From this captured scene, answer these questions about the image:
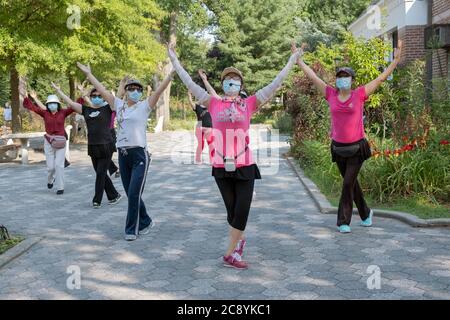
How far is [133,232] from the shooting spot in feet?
21.4

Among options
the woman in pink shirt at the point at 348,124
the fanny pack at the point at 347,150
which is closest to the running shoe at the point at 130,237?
the woman in pink shirt at the point at 348,124

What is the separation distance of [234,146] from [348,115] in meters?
1.80

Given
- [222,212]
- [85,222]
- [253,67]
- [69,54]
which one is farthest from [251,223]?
[253,67]

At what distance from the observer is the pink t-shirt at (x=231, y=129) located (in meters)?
5.12

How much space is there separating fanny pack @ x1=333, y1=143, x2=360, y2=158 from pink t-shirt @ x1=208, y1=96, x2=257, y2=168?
1.63 metres

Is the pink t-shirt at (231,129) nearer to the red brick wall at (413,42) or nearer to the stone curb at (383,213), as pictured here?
the stone curb at (383,213)

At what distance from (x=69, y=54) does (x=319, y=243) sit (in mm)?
10596

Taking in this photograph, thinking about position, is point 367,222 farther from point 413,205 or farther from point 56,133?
point 56,133

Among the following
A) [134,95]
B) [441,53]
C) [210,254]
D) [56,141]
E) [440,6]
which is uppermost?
[440,6]

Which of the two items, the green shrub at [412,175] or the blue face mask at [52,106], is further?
the blue face mask at [52,106]

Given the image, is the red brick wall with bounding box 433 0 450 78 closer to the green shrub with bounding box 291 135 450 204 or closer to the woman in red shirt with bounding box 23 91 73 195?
the green shrub with bounding box 291 135 450 204

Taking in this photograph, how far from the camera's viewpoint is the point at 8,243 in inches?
→ 245

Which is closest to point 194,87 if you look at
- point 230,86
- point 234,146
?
point 230,86

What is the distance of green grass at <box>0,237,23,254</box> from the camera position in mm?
5998
